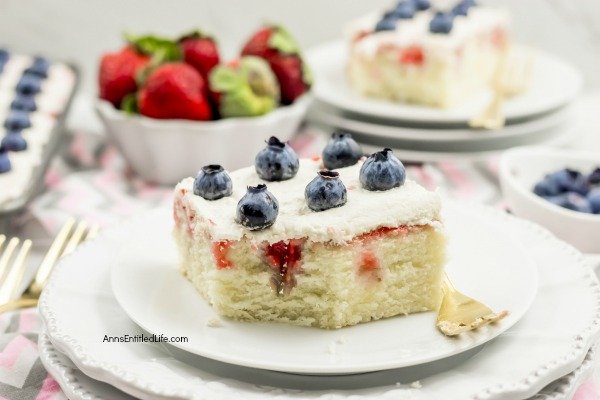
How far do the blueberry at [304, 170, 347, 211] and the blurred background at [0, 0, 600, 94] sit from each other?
247 centimetres

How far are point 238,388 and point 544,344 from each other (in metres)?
0.62

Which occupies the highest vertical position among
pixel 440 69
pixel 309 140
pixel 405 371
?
pixel 405 371

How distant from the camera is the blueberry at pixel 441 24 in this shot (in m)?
3.34

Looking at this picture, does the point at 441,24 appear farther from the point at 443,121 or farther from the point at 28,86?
the point at 28,86

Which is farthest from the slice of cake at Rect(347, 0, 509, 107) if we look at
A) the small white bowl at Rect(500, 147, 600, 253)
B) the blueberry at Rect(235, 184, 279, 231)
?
the blueberry at Rect(235, 184, 279, 231)

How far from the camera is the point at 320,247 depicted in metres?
1.82

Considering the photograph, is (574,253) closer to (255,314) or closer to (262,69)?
(255,314)

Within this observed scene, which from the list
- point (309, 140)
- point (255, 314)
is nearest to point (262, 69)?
point (309, 140)

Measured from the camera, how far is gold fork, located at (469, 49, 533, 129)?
3109 mm

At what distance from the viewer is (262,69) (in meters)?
2.98

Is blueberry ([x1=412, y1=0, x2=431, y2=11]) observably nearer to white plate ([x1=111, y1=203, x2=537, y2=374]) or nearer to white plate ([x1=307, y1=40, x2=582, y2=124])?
white plate ([x1=307, y1=40, x2=582, y2=124])

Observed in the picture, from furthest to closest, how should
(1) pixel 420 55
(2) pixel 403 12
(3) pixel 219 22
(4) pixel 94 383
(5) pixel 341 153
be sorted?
(3) pixel 219 22
(2) pixel 403 12
(1) pixel 420 55
(5) pixel 341 153
(4) pixel 94 383

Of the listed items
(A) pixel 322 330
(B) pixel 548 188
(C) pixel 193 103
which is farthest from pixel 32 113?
(B) pixel 548 188

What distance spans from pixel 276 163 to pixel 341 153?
18 centimetres
